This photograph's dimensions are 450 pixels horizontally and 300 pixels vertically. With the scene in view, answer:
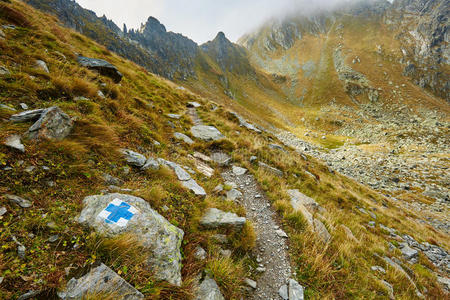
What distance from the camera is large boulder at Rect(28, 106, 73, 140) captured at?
3.17m

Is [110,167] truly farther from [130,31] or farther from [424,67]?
[424,67]

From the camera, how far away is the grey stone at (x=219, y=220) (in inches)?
154

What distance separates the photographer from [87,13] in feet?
204

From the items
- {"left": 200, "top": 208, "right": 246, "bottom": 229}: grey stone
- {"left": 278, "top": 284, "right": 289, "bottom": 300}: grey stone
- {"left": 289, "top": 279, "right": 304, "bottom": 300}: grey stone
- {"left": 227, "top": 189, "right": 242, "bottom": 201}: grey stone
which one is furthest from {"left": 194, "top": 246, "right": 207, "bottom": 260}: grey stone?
{"left": 227, "top": 189, "right": 242, "bottom": 201}: grey stone

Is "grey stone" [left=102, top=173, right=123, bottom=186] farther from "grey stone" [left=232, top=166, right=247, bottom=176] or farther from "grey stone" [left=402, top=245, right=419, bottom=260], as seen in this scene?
"grey stone" [left=402, top=245, right=419, bottom=260]

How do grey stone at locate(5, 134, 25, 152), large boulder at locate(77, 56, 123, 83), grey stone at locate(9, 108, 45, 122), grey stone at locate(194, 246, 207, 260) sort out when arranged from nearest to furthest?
grey stone at locate(5, 134, 25, 152)
grey stone at locate(194, 246, 207, 260)
grey stone at locate(9, 108, 45, 122)
large boulder at locate(77, 56, 123, 83)

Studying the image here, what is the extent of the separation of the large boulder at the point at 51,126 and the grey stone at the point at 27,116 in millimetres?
128

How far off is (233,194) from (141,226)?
3.45 m

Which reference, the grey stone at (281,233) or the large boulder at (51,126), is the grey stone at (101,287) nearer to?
the large boulder at (51,126)

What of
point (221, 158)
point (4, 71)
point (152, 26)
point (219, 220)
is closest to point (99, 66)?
point (4, 71)

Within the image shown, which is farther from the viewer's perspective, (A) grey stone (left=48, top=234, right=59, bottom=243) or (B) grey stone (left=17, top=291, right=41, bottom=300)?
(A) grey stone (left=48, top=234, right=59, bottom=243)

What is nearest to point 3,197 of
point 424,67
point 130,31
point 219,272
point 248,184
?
point 219,272

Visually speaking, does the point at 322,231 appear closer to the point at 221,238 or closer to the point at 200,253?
the point at 221,238

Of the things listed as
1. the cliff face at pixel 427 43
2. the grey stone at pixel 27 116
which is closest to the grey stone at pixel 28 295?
the grey stone at pixel 27 116
